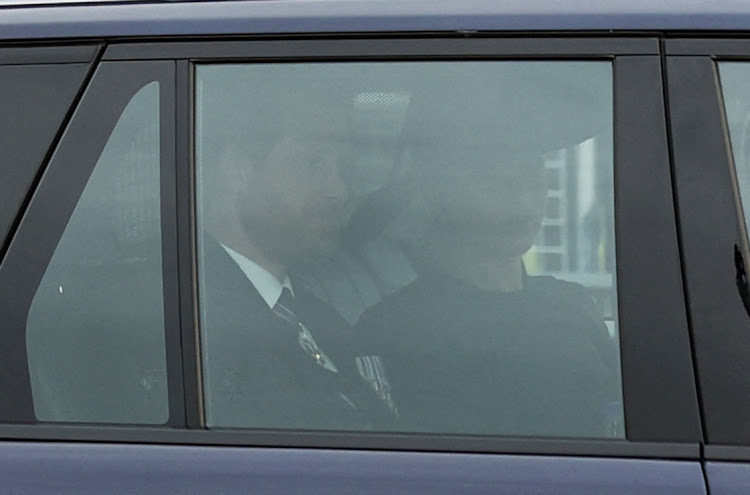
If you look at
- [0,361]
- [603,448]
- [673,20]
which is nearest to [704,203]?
[673,20]

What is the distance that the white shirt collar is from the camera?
178 centimetres

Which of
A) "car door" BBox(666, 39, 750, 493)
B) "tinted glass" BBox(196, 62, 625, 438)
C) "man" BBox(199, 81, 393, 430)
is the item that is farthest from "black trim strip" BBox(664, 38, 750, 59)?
"man" BBox(199, 81, 393, 430)

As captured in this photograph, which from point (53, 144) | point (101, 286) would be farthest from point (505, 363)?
point (53, 144)

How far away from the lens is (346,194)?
1765 mm

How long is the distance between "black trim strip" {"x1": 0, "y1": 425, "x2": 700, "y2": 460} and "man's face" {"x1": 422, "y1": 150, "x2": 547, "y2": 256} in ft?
1.02

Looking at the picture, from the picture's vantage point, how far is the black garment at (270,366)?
5.68 ft

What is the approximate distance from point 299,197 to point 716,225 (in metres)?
0.68

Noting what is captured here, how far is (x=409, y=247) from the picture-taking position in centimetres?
175

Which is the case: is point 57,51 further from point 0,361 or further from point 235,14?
point 0,361

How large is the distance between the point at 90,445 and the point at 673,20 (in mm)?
1181

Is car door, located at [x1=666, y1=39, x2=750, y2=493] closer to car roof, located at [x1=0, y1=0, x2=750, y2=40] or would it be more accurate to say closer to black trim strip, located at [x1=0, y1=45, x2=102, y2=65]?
car roof, located at [x1=0, y1=0, x2=750, y2=40]

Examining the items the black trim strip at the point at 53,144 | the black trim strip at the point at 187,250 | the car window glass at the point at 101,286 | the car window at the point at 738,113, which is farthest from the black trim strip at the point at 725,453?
the black trim strip at the point at 53,144

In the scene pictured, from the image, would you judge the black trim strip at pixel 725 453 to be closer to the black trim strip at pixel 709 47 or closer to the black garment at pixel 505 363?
the black garment at pixel 505 363

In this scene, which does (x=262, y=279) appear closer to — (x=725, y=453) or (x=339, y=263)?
(x=339, y=263)
